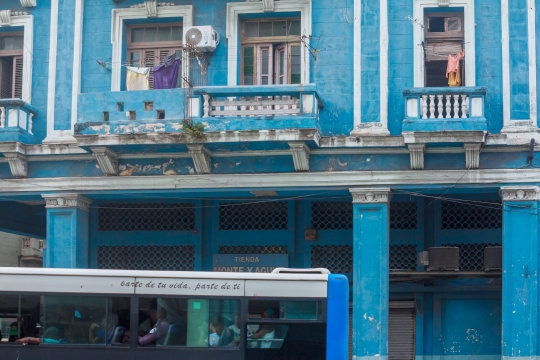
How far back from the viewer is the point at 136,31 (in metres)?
17.2

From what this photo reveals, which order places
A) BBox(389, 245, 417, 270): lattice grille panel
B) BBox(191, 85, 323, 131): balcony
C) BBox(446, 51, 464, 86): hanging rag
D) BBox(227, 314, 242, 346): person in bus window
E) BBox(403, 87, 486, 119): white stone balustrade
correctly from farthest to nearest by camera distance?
BBox(389, 245, 417, 270): lattice grille panel < BBox(446, 51, 464, 86): hanging rag < BBox(191, 85, 323, 131): balcony < BBox(403, 87, 486, 119): white stone balustrade < BBox(227, 314, 242, 346): person in bus window

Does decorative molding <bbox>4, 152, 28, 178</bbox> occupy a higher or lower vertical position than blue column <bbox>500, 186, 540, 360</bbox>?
higher

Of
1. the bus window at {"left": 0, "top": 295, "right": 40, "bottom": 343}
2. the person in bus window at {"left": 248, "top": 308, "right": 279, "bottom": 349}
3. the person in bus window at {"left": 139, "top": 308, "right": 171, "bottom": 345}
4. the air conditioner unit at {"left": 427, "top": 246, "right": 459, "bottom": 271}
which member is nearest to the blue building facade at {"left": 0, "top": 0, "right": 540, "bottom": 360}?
the air conditioner unit at {"left": 427, "top": 246, "right": 459, "bottom": 271}

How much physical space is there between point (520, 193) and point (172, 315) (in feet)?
20.8

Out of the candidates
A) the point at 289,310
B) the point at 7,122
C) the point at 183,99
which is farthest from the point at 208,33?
the point at 289,310

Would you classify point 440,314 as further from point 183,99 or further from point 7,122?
point 7,122

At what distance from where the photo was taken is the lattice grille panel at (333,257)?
17.5m

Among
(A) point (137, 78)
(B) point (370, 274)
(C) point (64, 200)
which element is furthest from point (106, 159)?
(B) point (370, 274)

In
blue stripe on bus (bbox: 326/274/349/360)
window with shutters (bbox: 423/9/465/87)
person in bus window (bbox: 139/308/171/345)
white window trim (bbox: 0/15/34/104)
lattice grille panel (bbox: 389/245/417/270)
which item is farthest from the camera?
lattice grille panel (bbox: 389/245/417/270)

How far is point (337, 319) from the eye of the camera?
11.9 metres

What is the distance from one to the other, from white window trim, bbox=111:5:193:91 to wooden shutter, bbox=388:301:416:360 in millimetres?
6580

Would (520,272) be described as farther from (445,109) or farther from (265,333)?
(265,333)

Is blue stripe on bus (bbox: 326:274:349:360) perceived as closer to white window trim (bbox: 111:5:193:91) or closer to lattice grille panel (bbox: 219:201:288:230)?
lattice grille panel (bbox: 219:201:288:230)

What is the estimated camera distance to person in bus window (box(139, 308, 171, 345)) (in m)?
12.1
